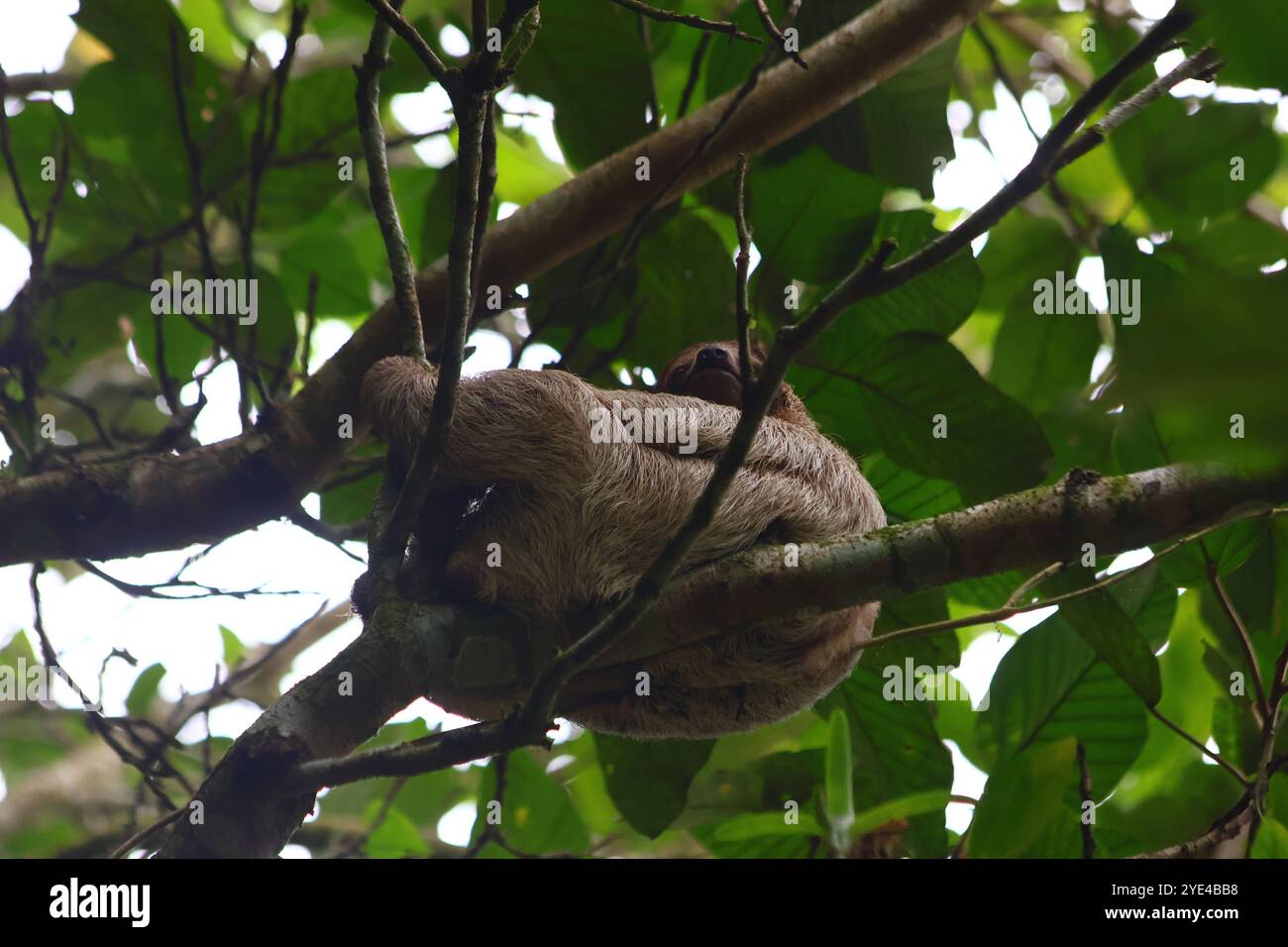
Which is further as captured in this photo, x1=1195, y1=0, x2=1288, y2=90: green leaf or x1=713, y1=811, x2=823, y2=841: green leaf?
x1=713, y1=811, x2=823, y2=841: green leaf

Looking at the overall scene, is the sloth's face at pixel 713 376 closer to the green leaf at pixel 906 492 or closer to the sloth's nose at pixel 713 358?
the sloth's nose at pixel 713 358

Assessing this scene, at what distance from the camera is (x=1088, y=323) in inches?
201

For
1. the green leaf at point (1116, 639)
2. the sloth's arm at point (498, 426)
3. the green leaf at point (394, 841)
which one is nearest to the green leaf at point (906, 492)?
the green leaf at point (1116, 639)

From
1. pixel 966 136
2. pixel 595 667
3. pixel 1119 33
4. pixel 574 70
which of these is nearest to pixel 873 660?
pixel 595 667

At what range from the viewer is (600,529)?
3539mm

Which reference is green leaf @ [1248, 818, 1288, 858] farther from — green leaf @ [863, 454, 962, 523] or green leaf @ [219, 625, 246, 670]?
green leaf @ [219, 625, 246, 670]

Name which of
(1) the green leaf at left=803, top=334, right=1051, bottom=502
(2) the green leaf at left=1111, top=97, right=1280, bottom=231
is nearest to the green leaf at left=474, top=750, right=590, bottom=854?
(1) the green leaf at left=803, top=334, right=1051, bottom=502

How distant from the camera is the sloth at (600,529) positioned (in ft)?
11.4

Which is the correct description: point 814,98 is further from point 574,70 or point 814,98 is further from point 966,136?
point 966,136

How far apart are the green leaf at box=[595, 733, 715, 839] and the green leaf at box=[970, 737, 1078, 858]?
1802 millimetres

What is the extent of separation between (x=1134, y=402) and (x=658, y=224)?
424 cm

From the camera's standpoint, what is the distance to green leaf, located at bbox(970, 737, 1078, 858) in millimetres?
2570

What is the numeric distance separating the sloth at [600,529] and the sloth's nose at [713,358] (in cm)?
65

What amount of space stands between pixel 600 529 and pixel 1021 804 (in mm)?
1531
